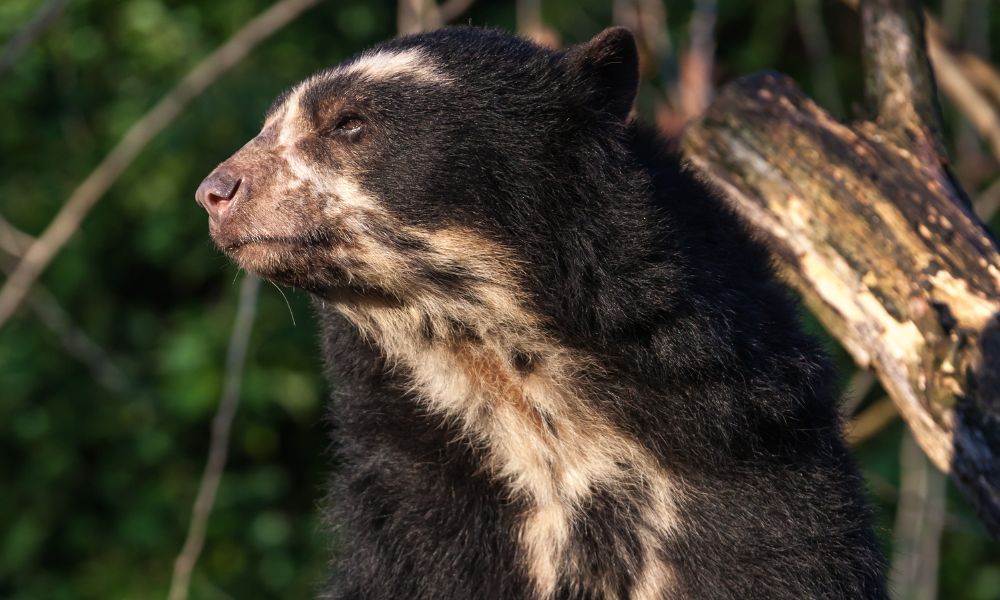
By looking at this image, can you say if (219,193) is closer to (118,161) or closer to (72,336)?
(118,161)

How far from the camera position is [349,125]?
2928 mm

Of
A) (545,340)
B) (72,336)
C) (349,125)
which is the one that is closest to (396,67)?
(349,125)

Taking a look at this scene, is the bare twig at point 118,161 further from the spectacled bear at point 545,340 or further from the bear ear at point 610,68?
the bear ear at point 610,68

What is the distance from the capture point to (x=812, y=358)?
288 centimetres

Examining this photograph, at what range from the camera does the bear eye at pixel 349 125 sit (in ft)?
9.53

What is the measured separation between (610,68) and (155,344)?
361 centimetres

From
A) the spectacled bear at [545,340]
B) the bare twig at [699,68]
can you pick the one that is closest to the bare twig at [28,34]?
the spectacled bear at [545,340]

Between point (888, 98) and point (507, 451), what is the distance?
1.32 meters

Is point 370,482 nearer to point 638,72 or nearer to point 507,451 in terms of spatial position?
point 507,451

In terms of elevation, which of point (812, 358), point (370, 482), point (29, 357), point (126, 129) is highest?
point (812, 358)

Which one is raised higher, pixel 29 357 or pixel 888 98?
pixel 888 98

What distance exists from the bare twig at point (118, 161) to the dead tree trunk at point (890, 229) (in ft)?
5.38

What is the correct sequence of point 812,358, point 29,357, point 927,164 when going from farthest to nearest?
point 29,357
point 927,164
point 812,358

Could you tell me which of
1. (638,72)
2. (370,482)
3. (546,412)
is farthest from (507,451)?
(638,72)
